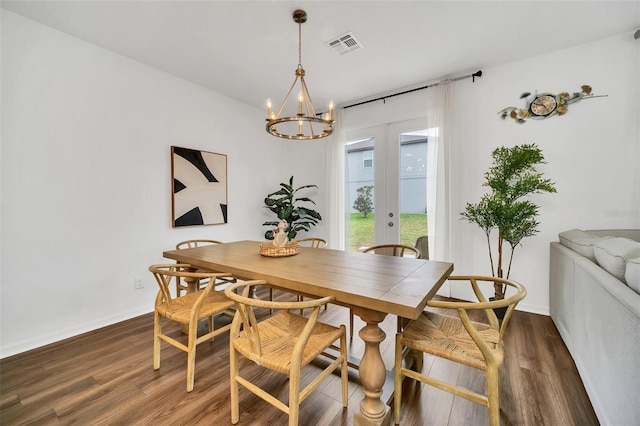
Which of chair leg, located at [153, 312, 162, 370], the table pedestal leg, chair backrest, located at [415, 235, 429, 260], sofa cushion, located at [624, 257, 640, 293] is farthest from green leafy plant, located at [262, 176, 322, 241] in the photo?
sofa cushion, located at [624, 257, 640, 293]

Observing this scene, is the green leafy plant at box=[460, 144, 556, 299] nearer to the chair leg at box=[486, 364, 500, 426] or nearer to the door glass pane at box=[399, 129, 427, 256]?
the door glass pane at box=[399, 129, 427, 256]

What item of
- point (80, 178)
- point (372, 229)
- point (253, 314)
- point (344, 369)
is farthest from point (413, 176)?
point (80, 178)

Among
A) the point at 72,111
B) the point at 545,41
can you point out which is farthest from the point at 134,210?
the point at 545,41

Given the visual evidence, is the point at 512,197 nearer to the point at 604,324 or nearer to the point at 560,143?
the point at 560,143

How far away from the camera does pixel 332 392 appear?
1691 mm

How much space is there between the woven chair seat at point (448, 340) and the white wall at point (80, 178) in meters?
2.96

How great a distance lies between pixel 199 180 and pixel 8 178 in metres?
1.64

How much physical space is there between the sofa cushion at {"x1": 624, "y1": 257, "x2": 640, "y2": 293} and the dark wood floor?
2.75 ft

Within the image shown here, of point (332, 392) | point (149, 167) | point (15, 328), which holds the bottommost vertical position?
point (332, 392)

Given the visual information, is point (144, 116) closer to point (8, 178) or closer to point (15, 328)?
point (8, 178)

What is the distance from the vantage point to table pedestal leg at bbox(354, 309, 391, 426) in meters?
1.34

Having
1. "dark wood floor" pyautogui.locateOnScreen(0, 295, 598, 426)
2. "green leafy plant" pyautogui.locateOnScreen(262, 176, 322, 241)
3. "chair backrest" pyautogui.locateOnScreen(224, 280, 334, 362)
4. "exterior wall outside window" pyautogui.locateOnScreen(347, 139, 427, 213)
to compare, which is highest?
"exterior wall outside window" pyautogui.locateOnScreen(347, 139, 427, 213)

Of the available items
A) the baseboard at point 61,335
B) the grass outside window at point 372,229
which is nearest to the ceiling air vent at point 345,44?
the grass outside window at point 372,229

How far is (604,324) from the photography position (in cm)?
139
